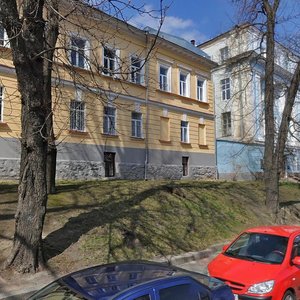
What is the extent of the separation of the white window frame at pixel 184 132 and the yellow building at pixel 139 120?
0.24ft

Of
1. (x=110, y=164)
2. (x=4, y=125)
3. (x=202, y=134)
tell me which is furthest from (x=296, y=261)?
(x=202, y=134)

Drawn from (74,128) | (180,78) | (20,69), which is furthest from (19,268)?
(180,78)

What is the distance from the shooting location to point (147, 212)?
40.7 feet

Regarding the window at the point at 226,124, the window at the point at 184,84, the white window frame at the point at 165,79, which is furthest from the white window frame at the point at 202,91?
the window at the point at 226,124

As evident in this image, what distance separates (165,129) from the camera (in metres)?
28.0

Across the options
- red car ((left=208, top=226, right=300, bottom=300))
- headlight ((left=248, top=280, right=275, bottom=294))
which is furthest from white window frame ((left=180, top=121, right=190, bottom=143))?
headlight ((left=248, top=280, right=275, bottom=294))

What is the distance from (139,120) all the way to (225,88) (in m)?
18.2

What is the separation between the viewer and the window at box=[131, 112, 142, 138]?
25.7 meters

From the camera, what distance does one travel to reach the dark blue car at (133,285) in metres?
3.62

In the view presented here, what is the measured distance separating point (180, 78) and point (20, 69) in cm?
2295

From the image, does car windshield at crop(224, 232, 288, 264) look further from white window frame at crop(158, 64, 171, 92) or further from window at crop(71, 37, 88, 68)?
white window frame at crop(158, 64, 171, 92)

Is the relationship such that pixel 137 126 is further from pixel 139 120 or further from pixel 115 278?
pixel 115 278

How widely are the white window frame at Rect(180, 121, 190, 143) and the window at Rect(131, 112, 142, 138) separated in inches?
174

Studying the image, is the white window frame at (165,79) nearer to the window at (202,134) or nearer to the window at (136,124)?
the window at (136,124)
